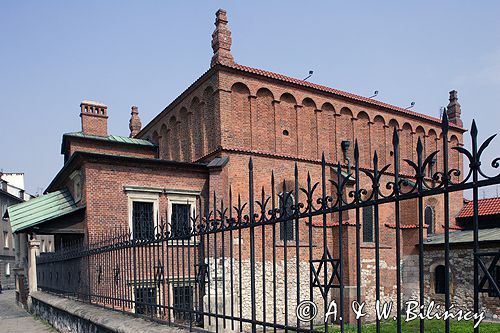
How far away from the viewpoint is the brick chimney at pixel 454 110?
1127 inches

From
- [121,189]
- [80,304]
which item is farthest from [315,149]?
[80,304]

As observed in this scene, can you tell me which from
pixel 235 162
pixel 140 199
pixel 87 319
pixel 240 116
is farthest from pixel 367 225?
pixel 87 319

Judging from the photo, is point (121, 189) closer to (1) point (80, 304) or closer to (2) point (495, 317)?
(1) point (80, 304)

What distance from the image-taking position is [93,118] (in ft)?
74.3

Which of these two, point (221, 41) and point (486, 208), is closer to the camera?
point (221, 41)

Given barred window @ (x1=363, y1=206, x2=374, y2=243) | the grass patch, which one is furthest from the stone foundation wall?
barred window @ (x1=363, y1=206, x2=374, y2=243)

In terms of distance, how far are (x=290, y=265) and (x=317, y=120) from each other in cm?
714

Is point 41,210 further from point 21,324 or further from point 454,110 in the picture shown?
point 454,110

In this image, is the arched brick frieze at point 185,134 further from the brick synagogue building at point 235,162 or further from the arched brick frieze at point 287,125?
the arched brick frieze at point 287,125

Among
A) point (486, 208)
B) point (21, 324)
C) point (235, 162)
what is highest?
point (235, 162)

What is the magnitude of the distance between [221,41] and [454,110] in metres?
18.5

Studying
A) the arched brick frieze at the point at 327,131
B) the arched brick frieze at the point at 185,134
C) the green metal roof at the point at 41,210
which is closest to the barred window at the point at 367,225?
the arched brick frieze at the point at 327,131

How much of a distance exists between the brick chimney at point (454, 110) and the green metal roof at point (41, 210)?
24194 millimetres

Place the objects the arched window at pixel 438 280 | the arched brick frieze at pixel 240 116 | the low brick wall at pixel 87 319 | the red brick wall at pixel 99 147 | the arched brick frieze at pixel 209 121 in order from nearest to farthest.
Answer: the low brick wall at pixel 87 319, the arched brick frieze at pixel 240 116, the arched brick frieze at pixel 209 121, the arched window at pixel 438 280, the red brick wall at pixel 99 147
